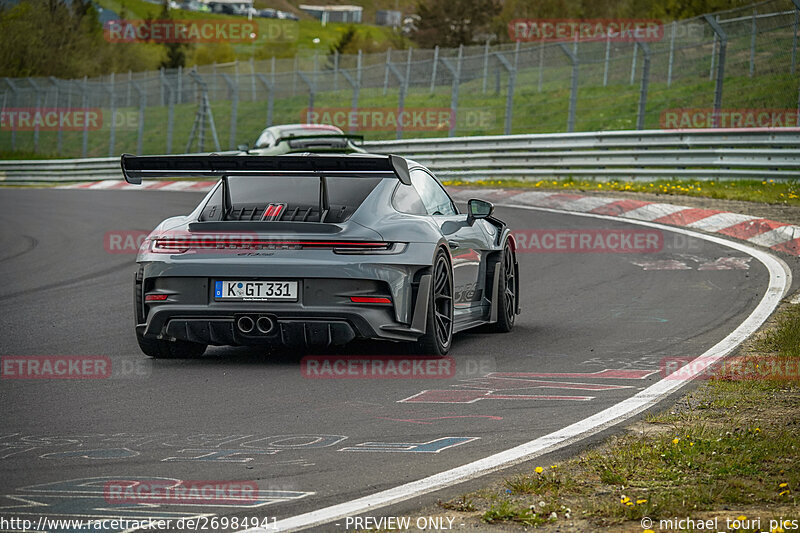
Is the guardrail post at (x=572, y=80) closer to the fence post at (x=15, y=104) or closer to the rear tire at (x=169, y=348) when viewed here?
the rear tire at (x=169, y=348)

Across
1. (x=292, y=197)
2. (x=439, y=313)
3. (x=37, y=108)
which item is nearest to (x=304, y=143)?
(x=292, y=197)

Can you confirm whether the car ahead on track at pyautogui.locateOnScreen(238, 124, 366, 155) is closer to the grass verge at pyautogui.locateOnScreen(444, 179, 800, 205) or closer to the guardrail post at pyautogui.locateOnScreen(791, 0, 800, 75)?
the grass verge at pyautogui.locateOnScreen(444, 179, 800, 205)

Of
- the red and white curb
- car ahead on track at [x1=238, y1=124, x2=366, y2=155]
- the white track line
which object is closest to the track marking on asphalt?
the white track line

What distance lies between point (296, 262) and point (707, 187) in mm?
13719

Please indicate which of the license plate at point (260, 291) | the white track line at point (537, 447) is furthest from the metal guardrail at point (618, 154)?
the license plate at point (260, 291)

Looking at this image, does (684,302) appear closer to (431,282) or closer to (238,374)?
(431,282)

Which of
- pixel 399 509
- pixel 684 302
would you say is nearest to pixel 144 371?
pixel 399 509

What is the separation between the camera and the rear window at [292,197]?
7.82 m

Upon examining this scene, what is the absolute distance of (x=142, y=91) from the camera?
123ft

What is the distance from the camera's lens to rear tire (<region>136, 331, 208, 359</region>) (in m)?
7.99

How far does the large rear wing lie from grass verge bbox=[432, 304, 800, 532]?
91.9 inches

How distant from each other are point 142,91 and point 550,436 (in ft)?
110

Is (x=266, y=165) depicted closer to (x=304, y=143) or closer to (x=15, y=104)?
(x=304, y=143)

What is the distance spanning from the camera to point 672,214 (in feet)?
56.4
